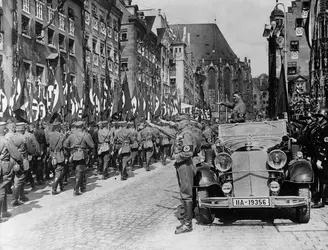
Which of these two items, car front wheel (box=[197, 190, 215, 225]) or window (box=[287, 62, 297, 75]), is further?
window (box=[287, 62, 297, 75])

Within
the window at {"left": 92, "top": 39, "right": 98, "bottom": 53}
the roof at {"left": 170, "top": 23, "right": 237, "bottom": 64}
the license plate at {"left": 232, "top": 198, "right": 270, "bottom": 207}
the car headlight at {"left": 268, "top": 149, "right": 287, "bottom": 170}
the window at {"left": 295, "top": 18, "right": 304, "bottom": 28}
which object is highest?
the roof at {"left": 170, "top": 23, "right": 237, "bottom": 64}

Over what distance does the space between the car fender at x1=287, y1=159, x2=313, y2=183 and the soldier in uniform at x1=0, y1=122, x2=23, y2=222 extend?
5561mm

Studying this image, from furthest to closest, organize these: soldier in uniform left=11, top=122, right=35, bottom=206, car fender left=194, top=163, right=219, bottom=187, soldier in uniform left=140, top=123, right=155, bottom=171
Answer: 1. soldier in uniform left=140, top=123, right=155, bottom=171
2. soldier in uniform left=11, top=122, right=35, bottom=206
3. car fender left=194, top=163, right=219, bottom=187

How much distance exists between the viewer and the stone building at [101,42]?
34.1 meters

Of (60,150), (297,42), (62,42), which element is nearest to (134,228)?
(60,150)

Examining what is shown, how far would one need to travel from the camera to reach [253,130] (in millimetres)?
9727

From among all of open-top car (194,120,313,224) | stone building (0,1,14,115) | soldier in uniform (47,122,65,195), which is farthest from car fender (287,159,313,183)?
stone building (0,1,14,115)

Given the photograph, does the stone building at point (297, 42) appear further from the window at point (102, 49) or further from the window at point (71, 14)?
the window at point (71, 14)

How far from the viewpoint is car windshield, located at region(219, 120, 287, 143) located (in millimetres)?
9586

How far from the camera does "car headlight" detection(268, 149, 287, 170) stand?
25.5 feet

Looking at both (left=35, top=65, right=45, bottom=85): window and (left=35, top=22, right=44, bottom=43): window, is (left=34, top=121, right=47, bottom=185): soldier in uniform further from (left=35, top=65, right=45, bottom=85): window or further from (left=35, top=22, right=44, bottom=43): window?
(left=35, top=22, right=44, bottom=43): window

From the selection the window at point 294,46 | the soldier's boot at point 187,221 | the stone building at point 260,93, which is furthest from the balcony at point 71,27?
the stone building at point 260,93

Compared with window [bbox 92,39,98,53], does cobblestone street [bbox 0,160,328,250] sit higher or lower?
lower

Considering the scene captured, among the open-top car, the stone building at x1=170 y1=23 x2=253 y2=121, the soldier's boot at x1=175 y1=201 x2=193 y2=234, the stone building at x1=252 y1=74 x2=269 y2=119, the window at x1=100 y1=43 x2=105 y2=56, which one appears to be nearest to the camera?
the soldier's boot at x1=175 y1=201 x2=193 y2=234
